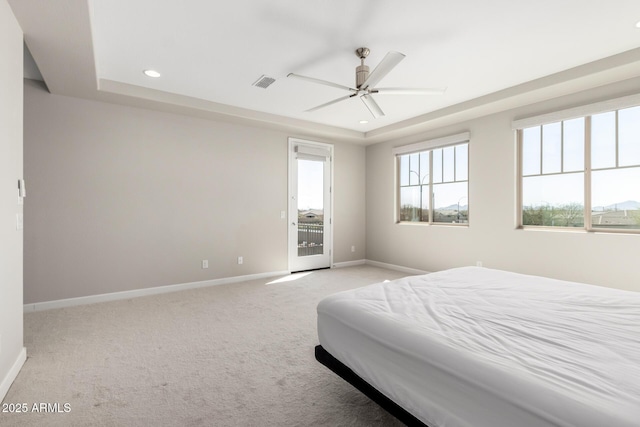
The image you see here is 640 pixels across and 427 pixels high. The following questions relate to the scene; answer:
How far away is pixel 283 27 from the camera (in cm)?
261

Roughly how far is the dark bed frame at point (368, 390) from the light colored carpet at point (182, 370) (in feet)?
0.71

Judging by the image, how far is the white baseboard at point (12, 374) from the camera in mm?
1943

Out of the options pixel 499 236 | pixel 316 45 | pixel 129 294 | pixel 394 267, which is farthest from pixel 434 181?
pixel 129 294

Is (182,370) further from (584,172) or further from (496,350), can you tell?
(584,172)

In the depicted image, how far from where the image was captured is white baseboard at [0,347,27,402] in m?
1.94

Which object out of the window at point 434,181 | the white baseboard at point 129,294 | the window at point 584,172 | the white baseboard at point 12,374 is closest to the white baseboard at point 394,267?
the window at point 434,181

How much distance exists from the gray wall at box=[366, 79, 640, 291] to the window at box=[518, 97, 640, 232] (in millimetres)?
178

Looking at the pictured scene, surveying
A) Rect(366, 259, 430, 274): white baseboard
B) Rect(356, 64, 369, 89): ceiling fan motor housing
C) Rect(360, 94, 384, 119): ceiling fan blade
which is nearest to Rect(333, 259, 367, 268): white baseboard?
Rect(366, 259, 430, 274): white baseboard

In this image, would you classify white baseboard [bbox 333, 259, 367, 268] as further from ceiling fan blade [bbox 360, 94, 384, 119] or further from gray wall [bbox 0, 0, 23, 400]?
gray wall [bbox 0, 0, 23, 400]

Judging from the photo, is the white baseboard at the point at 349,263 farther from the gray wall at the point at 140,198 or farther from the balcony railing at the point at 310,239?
the gray wall at the point at 140,198

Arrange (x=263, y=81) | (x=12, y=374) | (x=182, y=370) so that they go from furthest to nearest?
1. (x=263, y=81)
2. (x=182, y=370)
3. (x=12, y=374)

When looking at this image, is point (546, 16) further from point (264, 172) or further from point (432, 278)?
point (264, 172)

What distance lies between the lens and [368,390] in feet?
5.33

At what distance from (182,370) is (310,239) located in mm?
3788
